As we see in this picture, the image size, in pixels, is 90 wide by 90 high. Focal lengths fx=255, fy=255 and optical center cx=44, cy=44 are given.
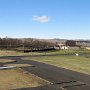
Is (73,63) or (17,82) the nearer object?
(17,82)

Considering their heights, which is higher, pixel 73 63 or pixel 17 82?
pixel 73 63

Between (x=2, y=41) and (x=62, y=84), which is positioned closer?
(x=62, y=84)

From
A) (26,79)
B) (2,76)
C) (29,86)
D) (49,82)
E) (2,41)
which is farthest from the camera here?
(2,41)

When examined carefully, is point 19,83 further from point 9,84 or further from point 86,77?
point 86,77

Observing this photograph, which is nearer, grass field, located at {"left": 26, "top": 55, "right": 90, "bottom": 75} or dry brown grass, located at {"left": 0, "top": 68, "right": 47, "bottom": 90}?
dry brown grass, located at {"left": 0, "top": 68, "right": 47, "bottom": 90}

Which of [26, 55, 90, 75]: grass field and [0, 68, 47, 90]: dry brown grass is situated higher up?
[26, 55, 90, 75]: grass field

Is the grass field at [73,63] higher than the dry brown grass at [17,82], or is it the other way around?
the grass field at [73,63]

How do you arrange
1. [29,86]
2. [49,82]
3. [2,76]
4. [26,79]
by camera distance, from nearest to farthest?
1. [29,86]
2. [49,82]
3. [26,79]
4. [2,76]

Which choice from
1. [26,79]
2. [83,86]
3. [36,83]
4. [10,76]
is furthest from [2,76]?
[83,86]

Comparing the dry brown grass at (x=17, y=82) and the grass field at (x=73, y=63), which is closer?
the dry brown grass at (x=17, y=82)
